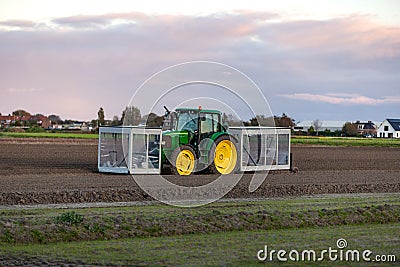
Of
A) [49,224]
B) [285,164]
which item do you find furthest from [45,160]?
[49,224]

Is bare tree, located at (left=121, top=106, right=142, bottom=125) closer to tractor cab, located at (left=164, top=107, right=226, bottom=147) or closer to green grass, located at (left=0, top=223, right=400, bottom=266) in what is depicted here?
tractor cab, located at (left=164, top=107, right=226, bottom=147)

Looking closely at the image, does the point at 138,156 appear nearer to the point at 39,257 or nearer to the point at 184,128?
the point at 184,128

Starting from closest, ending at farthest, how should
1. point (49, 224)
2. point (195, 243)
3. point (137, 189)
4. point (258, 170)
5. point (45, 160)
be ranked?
point (195, 243) < point (49, 224) < point (137, 189) < point (258, 170) < point (45, 160)

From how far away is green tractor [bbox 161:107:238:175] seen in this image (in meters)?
26.7

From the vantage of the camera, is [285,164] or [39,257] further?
[285,164]

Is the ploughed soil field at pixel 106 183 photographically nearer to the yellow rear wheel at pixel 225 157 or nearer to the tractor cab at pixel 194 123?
the yellow rear wheel at pixel 225 157

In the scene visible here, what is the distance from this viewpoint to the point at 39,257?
10.8 m

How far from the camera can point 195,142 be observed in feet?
88.2

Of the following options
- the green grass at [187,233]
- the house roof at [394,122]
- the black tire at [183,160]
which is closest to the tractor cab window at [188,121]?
the black tire at [183,160]

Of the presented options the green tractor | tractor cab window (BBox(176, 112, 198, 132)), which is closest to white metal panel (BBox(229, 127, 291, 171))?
the green tractor

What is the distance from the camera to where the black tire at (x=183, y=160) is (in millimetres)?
26578

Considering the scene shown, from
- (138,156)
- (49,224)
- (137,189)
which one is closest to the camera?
(49,224)

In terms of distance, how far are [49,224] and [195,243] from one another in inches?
121

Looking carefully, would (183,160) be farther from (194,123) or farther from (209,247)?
(209,247)
